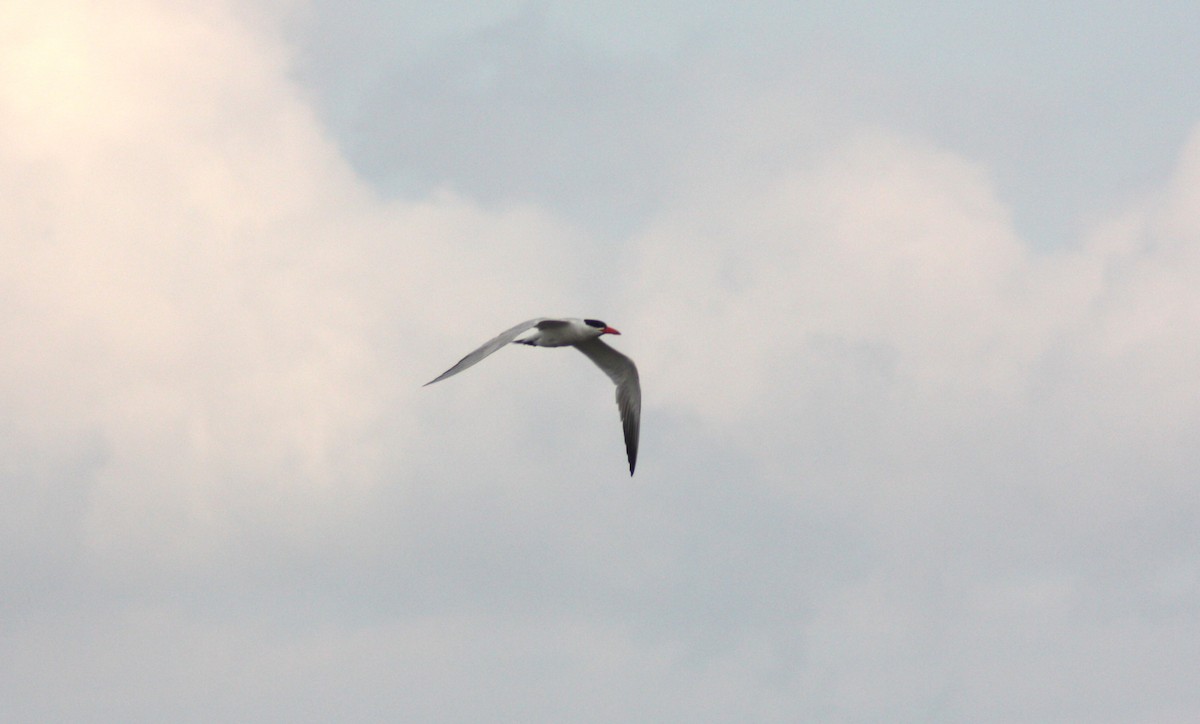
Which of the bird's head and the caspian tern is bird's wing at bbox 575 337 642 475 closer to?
the caspian tern

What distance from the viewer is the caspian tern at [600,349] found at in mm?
36281

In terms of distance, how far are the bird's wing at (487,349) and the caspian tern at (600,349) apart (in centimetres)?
6

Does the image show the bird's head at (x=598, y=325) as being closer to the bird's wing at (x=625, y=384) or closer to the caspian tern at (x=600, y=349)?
the caspian tern at (x=600, y=349)

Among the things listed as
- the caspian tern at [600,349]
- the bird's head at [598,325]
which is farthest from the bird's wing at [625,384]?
the bird's head at [598,325]

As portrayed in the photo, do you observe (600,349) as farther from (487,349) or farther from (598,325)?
(487,349)

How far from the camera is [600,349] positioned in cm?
3859

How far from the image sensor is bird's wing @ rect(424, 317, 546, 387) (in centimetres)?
2645

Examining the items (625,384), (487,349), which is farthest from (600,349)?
(487,349)

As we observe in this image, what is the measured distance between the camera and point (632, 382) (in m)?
39.7

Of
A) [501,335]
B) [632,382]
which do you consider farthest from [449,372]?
[632,382]

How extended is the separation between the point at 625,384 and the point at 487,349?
11.4 metres

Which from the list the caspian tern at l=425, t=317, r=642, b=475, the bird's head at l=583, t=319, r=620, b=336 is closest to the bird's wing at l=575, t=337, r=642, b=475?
the caspian tern at l=425, t=317, r=642, b=475

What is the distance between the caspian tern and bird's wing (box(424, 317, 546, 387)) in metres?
0.06

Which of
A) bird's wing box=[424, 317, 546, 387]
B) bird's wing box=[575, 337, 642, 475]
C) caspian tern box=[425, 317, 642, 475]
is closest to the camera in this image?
bird's wing box=[424, 317, 546, 387]
